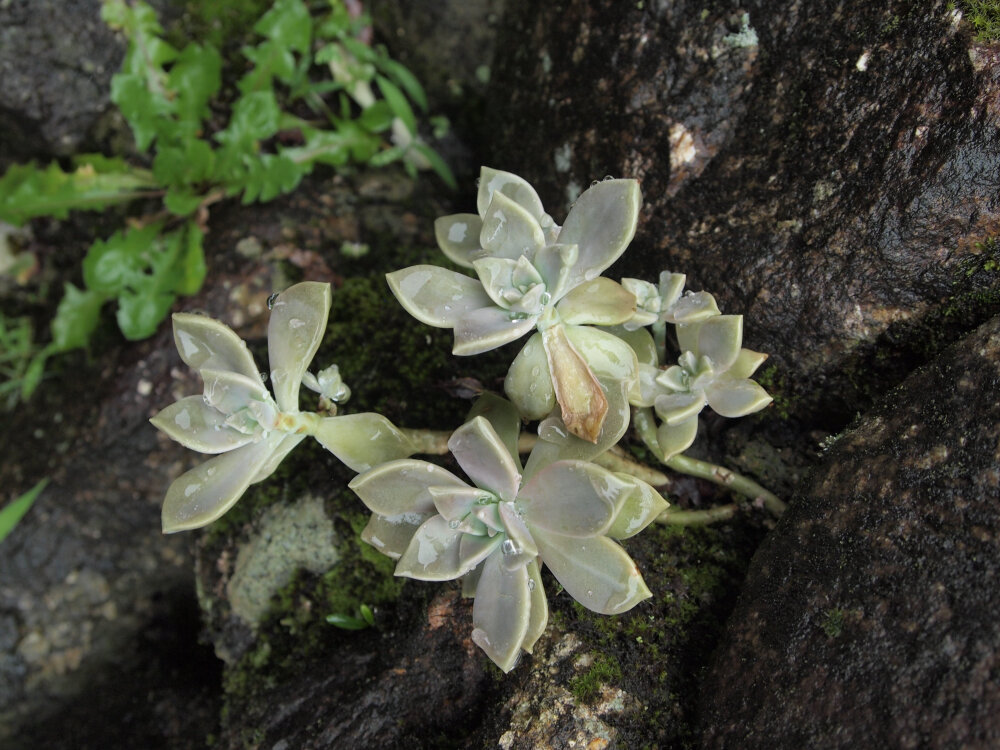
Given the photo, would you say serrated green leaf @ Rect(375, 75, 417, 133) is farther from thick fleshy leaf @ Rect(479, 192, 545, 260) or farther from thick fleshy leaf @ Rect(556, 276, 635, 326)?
thick fleshy leaf @ Rect(556, 276, 635, 326)

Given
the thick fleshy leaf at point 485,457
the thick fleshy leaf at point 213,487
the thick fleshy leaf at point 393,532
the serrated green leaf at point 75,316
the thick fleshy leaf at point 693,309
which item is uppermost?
the thick fleshy leaf at point 693,309

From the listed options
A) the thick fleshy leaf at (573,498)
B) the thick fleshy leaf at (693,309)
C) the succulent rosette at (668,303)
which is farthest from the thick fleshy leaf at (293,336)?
the thick fleshy leaf at (693,309)

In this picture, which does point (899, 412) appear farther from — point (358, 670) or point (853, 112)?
point (358, 670)

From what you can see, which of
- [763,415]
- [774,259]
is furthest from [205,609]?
[774,259]

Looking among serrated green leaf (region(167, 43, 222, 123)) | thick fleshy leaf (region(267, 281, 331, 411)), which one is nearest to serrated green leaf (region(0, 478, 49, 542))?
serrated green leaf (region(167, 43, 222, 123))

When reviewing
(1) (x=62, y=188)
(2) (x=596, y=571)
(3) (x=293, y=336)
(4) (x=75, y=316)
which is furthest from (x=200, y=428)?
(1) (x=62, y=188)

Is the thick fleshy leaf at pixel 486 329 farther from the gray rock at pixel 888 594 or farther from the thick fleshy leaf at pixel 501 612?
the gray rock at pixel 888 594
